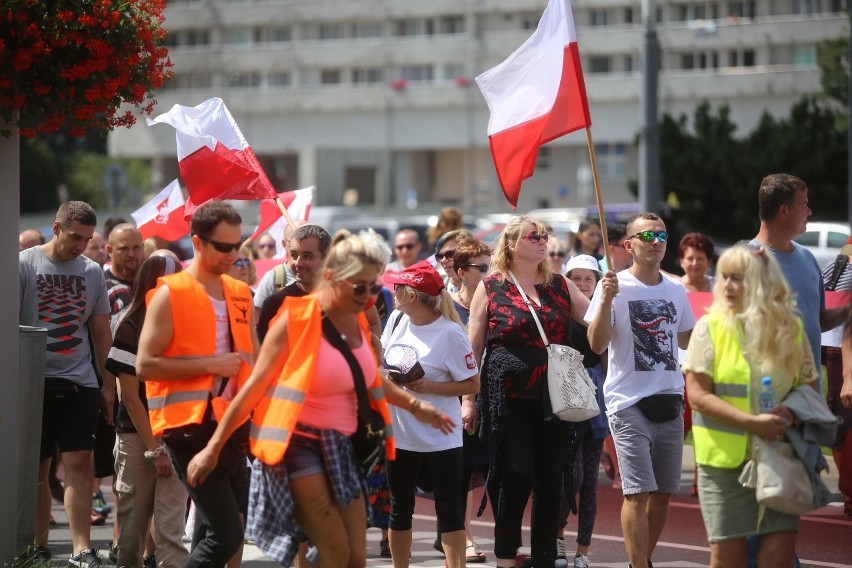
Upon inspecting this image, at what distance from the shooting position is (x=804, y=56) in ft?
233

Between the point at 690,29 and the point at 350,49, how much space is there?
20095 millimetres

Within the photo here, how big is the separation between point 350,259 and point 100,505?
5.40 meters

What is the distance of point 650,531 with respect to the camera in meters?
7.44

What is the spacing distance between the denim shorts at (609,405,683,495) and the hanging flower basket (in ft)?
9.94

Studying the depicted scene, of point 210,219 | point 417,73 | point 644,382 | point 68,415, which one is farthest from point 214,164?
point 417,73

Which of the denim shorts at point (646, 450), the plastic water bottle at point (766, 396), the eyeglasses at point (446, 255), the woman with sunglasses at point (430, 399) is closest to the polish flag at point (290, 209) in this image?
the eyeglasses at point (446, 255)

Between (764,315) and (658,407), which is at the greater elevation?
(764,315)

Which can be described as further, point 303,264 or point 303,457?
point 303,264

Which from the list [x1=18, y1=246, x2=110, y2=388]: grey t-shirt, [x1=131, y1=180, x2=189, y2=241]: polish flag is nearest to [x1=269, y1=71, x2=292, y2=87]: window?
[x1=131, y1=180, x2=189, y2=241]: polish flag

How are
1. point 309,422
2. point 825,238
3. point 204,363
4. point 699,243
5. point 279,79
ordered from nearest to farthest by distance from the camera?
point 309,422
point 204,363
point 699,243
point 825,238
point 279,79

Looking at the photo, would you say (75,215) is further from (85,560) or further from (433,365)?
(433,365)

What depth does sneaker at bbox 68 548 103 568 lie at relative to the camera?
7547mm

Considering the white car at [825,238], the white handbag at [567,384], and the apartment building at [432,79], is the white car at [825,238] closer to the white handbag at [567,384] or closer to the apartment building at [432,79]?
the white handbag at [567,384]

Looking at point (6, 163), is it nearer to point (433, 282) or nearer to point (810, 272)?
point (433, 282)
